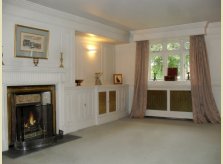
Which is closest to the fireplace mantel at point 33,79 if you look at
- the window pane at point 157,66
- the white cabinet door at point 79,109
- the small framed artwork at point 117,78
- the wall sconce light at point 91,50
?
the white cabinet door at point 79,109

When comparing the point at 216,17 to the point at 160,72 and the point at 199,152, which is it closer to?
the point at 160,72

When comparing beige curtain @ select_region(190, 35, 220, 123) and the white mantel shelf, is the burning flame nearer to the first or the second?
the white mantel shelf

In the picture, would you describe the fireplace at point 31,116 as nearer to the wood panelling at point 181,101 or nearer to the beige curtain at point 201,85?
the wood panelling at point 181,101

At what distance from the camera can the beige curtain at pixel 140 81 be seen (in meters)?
6.84

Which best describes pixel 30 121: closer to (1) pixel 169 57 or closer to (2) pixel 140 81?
(2) pixel 140 81

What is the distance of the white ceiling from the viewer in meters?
4.38

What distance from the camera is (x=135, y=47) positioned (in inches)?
283

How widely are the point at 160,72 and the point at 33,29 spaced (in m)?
3.92

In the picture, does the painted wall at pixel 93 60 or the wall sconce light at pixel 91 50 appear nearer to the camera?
the painted wall at pixel 93 60

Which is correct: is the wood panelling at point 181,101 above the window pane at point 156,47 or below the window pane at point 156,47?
below

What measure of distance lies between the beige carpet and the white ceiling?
251 cm

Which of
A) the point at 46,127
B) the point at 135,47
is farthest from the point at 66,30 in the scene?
the point at 135,47

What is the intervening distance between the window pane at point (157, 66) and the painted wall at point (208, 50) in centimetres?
60

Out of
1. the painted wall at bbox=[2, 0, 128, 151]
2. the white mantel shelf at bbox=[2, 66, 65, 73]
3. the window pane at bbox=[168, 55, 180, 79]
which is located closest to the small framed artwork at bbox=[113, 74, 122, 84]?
the window pane at bbox=[168, 55, 180, 79]
